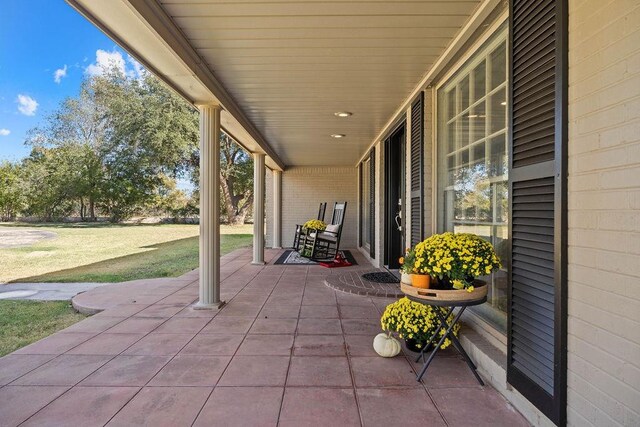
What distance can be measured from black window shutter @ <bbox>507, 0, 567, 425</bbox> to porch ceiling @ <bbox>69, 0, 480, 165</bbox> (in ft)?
2.17

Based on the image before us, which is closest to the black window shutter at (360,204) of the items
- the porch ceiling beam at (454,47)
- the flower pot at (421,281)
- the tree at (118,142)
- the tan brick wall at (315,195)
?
the tan brick wall at (315,195)

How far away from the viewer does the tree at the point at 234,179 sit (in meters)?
20.5

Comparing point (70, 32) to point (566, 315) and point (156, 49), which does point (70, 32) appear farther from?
point (566, 315)

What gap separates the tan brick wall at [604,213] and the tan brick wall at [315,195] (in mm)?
8373

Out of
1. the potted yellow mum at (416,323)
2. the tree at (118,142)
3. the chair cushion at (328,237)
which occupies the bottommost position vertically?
the potted yellow mum at (416,323)

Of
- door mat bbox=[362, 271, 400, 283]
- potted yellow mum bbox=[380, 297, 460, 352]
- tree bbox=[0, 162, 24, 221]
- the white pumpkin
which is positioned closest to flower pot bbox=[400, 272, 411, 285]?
potted yellow mum bbox=[380, 297, 460, 352]

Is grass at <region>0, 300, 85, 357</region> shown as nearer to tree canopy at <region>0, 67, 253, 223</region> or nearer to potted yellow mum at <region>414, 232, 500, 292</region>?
potted yellow mum at <region>414, 232, 500, 292</region>

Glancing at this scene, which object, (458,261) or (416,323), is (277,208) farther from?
(458,261)

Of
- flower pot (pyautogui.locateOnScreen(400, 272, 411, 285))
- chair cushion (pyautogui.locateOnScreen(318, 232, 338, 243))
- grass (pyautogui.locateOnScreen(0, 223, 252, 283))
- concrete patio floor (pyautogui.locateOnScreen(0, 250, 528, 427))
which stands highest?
flower pot (pyautogui.locateOnScreen(400, 272, 411, 285))

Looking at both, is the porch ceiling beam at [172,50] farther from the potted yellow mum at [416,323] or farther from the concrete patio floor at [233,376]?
the potted yellow mum at [416,323]

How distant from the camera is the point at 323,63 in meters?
2.99

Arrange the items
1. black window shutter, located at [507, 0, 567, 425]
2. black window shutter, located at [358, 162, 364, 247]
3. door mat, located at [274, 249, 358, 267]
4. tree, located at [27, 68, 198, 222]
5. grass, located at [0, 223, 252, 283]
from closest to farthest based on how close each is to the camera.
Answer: black window shutter, located at [507, 0, 567, 425] < grass, located at [0, 223, 252, 283] < door mat, located at [274, 249, 358, 267] < black window shutter, located at [358, 162, 364, 247] < tree, located at [27, 68, 198, 222]

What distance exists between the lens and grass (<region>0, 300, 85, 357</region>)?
9.91ft

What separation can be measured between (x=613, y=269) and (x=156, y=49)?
107 inches
